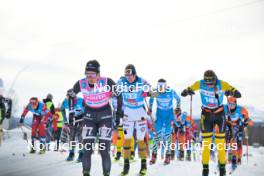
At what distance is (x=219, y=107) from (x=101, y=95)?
276 centimetres

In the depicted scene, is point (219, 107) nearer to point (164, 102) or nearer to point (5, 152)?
point (164, 102)

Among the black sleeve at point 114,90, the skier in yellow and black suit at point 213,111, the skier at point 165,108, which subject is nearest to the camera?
the black sleeve at point 114,90

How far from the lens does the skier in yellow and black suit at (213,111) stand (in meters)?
7.61

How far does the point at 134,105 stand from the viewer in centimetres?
850

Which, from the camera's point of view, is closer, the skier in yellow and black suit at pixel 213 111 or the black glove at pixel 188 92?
the skier in yellow and black suit at pixel 213 111

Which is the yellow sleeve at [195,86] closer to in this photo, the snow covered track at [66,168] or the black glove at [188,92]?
the black glove at [188,92]

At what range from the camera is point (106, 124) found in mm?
6965

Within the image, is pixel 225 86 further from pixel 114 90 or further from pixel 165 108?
pixel 165 108

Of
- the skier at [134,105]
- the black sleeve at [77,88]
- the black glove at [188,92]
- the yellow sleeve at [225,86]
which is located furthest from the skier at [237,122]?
→ the black sleeve at [77,88]

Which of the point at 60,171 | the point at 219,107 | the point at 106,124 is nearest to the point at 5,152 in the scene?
the point at 60,171

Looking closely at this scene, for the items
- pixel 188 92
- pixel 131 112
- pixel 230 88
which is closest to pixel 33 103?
pixel 131 112

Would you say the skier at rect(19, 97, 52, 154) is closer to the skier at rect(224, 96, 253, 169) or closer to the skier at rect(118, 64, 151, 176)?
the skier at rect(118, 64, 151, 176)

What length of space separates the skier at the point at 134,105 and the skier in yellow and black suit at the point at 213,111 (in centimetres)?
144

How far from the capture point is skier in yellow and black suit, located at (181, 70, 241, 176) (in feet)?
25.0
